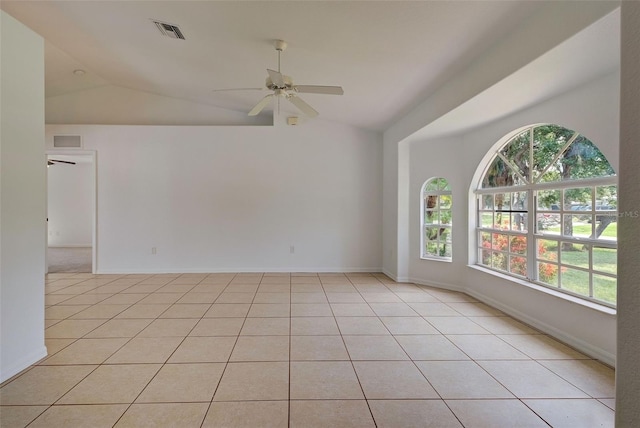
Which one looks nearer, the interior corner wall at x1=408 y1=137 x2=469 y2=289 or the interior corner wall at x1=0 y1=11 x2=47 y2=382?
the interior corner wall at x1=0 y1=11 x2=47 y2=382

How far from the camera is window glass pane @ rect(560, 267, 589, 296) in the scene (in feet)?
8.96

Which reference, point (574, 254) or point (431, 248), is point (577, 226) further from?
point (431, 248)

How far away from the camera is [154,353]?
2514 millimetres

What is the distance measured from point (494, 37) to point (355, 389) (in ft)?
9.73

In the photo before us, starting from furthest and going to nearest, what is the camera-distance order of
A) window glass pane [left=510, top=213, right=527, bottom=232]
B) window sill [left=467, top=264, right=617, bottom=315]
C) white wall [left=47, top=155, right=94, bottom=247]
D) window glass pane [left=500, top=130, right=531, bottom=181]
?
white wall [left=47, top=155, right=94, bottom=247]
window glass pane [left=510, top=213, right=527, bottom=232]
window glass pane [left=500, top=130, right=531, bottom=181]
window sill [left=467, top=264, right=617, bottom=315]

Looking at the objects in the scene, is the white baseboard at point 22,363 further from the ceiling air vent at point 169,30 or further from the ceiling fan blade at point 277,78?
the ceiling air vent at point 169,30

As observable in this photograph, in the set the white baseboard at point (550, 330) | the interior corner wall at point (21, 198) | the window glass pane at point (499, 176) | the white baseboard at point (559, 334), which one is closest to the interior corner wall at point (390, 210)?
the white baseboard at point (550, 330)

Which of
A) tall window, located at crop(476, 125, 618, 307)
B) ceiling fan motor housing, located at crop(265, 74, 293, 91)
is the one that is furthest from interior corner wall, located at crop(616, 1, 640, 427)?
ceiling fan motor housing, located at crop(265, 74, 293, 91)

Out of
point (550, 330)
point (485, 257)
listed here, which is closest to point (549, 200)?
point (485, 257)

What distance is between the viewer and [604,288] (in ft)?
8.38

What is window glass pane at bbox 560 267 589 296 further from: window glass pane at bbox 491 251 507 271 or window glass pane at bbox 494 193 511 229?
window glass pane at bbox 494 193 511 229

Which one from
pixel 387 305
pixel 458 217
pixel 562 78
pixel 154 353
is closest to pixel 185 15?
pixel 154 353

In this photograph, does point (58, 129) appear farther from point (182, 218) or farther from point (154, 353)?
point (154, 353)

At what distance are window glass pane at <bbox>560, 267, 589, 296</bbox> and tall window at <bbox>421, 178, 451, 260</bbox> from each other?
1702mm
